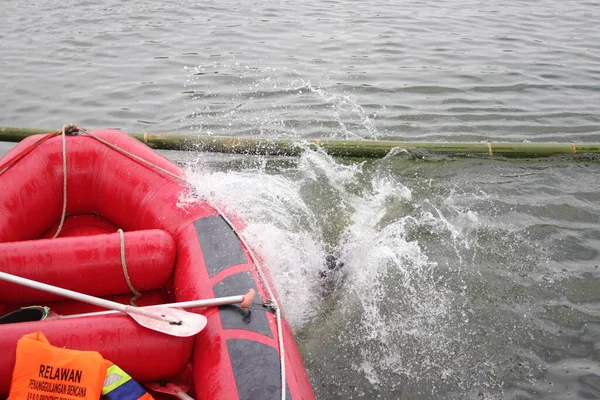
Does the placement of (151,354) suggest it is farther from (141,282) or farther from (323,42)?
(323,42)

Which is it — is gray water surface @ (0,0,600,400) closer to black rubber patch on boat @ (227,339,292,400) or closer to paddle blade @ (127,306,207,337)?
black rubber patch on boat @ (227,339,292,400)

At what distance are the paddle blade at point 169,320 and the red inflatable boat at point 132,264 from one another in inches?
2.4

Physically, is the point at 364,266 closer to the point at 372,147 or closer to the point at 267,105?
the point at 372,147

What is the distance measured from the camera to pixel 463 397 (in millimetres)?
3533

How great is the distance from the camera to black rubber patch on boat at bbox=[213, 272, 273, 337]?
116 inches

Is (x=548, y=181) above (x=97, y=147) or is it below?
below

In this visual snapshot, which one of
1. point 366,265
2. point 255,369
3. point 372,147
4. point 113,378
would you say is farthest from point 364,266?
point 113,378

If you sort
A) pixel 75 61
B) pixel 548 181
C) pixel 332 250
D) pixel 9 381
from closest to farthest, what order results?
pixel 9 381
pixel 332 250
pixel 548 181
pixel 75 61

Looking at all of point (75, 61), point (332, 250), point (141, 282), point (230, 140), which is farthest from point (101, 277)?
point (75, 61)

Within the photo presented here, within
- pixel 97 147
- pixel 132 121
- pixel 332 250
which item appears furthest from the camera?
pixel 132 121

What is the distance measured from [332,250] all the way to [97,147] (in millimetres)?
2128

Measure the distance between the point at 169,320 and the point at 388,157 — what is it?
3805mm

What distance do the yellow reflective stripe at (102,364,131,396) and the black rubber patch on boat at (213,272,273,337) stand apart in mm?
562

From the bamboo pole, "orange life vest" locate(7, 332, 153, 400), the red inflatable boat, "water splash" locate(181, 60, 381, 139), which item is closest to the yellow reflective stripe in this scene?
"orange life vest" locate(7, 332, 153, 400)
